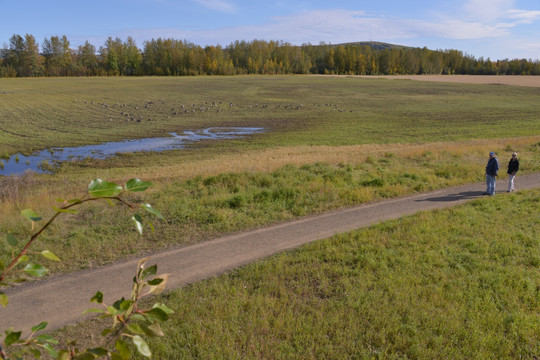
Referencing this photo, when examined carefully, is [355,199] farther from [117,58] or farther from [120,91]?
[117,58]

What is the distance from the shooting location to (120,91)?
88188mm

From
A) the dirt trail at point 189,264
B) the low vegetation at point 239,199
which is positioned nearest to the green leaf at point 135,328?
the low vegetation at point 239,199

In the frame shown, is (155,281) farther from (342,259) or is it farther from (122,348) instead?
(342,259)

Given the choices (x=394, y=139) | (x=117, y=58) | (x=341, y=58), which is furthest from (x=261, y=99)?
(x=341, y=58)

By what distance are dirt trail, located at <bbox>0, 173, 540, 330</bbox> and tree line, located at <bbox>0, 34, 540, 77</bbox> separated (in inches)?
5719

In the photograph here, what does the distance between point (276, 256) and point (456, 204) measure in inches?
342

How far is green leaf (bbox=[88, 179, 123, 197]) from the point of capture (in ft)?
4.48

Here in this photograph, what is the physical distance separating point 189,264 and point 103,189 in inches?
363

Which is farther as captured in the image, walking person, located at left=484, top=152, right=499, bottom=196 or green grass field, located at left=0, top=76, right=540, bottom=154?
green grass field, located at left=0, top=76, right=540, bottom=154

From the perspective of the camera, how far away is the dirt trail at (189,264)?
26.6 feet

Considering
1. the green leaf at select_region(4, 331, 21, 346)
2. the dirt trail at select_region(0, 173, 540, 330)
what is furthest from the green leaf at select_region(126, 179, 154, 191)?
the dirt trail at select_region(0, 173, 540, 330)

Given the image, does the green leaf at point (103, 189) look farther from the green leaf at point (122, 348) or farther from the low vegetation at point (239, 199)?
the low vegetation at point (239, 199)

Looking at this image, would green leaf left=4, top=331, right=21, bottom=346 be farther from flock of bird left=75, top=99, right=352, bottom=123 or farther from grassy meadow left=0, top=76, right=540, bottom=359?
flock of bird left=75, top=99, right=352, bottom=123

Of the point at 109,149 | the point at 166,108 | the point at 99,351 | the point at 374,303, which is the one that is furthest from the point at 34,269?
the point at 166,108
